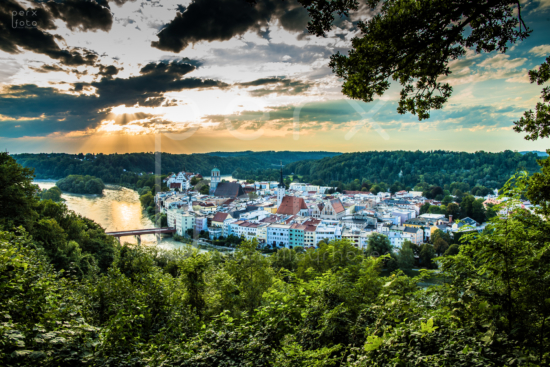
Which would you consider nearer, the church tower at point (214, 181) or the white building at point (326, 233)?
the white building at point (326, 233)

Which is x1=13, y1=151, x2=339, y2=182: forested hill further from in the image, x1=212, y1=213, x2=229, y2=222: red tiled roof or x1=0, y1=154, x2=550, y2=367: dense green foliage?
x1=0, y1=154, x2=550, y2=367: dense green foliage

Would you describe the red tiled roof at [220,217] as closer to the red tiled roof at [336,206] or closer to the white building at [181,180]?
the red tiled roof at [336,206]

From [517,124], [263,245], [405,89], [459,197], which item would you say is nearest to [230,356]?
[405,89]

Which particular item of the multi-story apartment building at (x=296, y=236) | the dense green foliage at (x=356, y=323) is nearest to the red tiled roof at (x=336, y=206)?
the multi-story apartment building at (x=296, y=236)

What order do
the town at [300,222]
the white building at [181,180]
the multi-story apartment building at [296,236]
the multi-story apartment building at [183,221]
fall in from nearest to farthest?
the multi-story apartment building at [296,236]
the town at [300,222]
the multi-story apartment building at [183,221]
the white building at [181,180]

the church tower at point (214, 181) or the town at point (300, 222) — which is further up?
the church tower at point (214, 181)

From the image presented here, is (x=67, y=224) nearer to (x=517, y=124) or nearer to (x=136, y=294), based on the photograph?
(x=136, y=294)

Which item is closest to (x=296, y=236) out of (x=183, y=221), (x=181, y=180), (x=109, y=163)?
(x=183, y=221)
